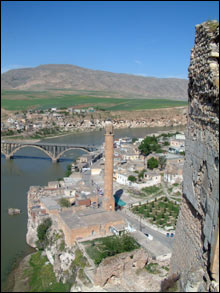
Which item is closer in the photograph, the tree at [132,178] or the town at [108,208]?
the town at [108,208]

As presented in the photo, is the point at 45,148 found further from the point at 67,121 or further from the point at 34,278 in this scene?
the point at 67,121

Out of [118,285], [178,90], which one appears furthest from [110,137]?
[178,90]

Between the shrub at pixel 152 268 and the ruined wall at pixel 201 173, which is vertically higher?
the ruined wall at pixel 201 173

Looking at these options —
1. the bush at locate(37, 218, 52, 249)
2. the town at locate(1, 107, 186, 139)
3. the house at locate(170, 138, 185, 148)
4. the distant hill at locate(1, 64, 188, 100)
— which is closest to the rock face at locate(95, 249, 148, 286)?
the bush at locate(37, 218, 52, 249)

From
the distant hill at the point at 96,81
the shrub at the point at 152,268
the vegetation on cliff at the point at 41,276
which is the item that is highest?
the distant hill at the point at 96,81

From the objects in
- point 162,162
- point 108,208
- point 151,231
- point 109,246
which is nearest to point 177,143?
point 162,162

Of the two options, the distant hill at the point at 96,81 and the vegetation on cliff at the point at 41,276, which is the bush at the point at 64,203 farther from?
the distant hill at the point at 96,81

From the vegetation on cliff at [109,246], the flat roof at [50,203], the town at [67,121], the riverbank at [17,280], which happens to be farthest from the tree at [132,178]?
the town at [67,121]
